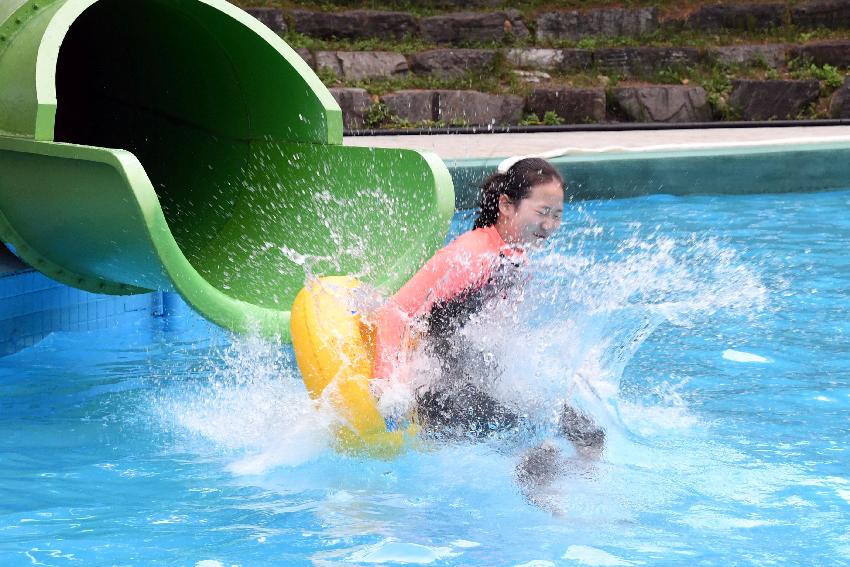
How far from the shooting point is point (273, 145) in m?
4.47

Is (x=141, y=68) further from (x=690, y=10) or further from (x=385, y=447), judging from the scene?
(x=690, y=10)

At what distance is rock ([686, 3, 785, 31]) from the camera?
494 inches

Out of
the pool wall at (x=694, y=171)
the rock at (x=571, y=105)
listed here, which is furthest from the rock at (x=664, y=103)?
the pool wall at (x=694, y=171)

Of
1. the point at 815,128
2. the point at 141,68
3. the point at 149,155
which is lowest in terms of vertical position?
the point at 815,128

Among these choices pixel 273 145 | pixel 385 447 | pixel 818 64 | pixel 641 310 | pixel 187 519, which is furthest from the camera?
pixel 818 64

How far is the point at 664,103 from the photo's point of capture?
36.8 ft

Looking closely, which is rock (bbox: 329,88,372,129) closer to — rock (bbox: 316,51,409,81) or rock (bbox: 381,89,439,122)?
rock (bbox: 381,89,439,122)

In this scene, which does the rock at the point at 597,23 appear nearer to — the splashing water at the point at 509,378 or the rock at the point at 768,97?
the rock at the point at 768,97

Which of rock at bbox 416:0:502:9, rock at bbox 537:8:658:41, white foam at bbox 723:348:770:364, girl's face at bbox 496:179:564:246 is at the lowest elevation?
white foam at bbox 723:348:770:364

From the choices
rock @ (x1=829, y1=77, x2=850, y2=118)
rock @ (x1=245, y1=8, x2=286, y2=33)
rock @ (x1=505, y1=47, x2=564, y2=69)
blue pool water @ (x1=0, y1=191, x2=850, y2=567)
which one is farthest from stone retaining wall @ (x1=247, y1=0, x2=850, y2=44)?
A: blue pool water @ (x1=0, y1=191, x2=850, y2=567)

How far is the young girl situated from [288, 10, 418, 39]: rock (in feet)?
29.2

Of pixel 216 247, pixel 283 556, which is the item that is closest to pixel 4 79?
pixel 216 247

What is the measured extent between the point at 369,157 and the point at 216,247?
87cm

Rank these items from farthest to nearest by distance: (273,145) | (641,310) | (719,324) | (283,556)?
(719,324)
(273,145)
(641,310)
(283,556)
